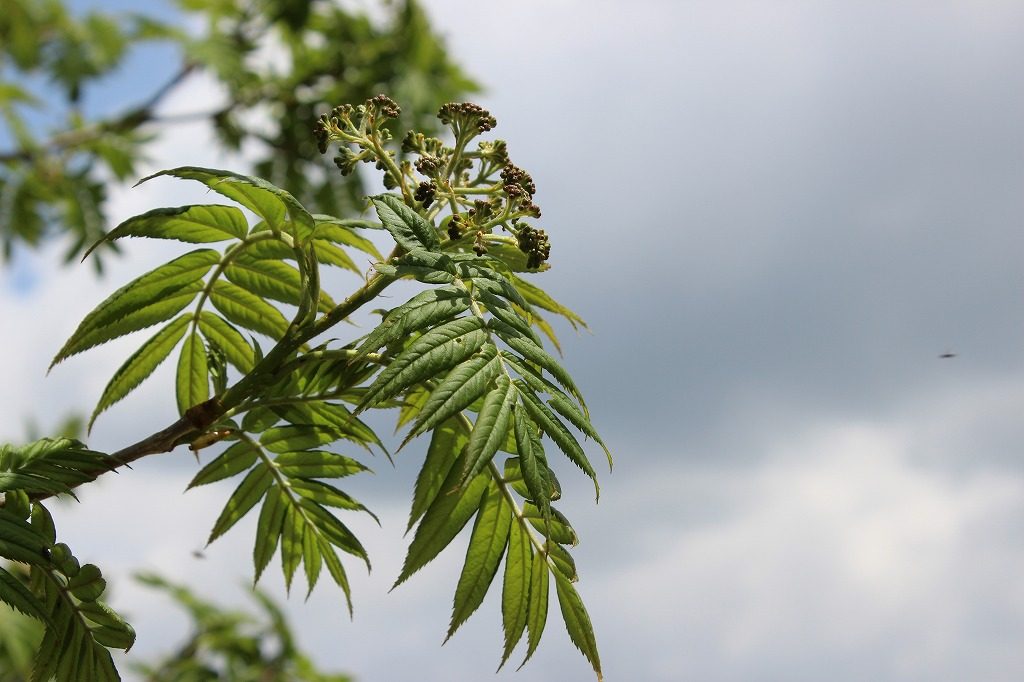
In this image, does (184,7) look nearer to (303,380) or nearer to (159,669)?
(159,669)

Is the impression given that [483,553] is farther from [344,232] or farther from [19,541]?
[19,541]

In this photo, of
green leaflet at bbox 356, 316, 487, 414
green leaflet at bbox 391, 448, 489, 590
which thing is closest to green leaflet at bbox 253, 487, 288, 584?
green leaflet at bbox 391, 448, 489, 590

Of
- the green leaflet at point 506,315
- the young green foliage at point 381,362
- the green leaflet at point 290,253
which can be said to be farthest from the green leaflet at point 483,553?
the green leaflet at point 290,253

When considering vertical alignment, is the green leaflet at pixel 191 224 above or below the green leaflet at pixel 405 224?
above

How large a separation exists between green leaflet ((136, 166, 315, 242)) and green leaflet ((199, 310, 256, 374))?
1.02ft

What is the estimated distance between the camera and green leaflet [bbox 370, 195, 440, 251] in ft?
5.24

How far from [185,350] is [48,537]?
0.49m

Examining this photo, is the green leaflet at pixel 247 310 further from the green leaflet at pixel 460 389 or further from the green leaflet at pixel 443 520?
the green leaflet at pixel 460 389

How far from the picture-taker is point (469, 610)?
6.07 feet

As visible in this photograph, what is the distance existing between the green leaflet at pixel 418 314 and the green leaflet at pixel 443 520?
33 cm

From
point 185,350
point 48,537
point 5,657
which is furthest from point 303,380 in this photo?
point 5,657

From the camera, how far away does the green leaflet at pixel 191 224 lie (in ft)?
5.80

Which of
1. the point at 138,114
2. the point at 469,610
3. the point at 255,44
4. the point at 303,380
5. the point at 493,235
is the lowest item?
the point at 469,610

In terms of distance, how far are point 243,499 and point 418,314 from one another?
79cm
